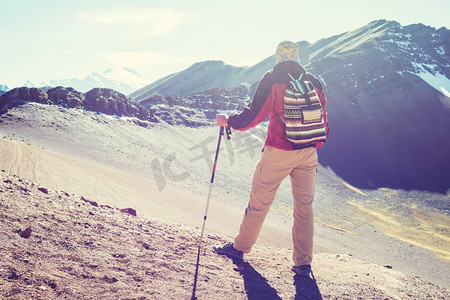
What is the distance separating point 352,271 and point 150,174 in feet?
41.7

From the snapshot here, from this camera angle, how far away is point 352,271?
4582mm

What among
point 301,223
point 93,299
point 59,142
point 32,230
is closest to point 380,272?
point 301,223

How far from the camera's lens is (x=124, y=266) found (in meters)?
3.15

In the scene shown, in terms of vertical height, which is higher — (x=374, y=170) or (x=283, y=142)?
(x=283, y=142)

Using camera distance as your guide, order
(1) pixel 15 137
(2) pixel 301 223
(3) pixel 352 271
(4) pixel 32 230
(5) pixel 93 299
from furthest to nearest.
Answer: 1. (1) pixel 15 137
2. (3) pixel 352 271
3. (2) pixel 301 223
4. (4) pixel 32 230
5. (5) pixel 93 299

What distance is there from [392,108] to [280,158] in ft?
181

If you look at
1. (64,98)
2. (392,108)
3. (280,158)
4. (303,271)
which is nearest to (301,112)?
(280,158)

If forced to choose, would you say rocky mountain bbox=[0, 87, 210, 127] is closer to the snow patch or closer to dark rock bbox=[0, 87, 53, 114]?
dark rock bbox=[0, 87, 53, 114]

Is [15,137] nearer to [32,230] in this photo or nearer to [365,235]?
[32,230]

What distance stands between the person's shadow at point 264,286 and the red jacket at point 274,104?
151cm

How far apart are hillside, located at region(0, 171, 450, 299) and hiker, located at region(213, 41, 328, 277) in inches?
19.4

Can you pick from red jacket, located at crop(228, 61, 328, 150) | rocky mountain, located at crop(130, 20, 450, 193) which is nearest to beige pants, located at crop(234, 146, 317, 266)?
red jacket, located at crop(228, 61, 328, 150)

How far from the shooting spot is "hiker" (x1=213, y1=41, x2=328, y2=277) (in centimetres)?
365

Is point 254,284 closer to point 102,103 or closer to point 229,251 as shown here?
point 229,251
